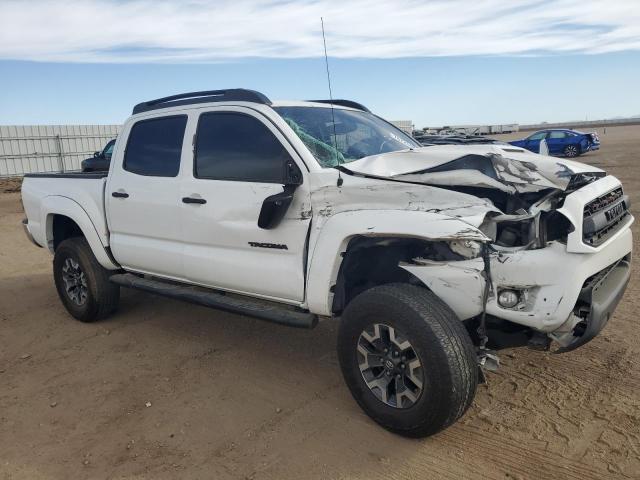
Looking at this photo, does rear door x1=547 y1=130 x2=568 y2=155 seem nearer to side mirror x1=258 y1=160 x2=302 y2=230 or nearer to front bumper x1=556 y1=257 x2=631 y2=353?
front bumper x1=556 y1=257 x2=631 y2=353

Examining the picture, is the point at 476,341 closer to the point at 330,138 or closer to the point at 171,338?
the point at 330,138

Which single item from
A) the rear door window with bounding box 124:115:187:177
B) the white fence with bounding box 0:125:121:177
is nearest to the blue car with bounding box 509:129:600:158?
the white fence with bounding box 0:125:121:177

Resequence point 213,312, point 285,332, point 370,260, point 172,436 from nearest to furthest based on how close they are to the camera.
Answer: point 172,436 < point 370,260 < point 285,332 < point 213,312

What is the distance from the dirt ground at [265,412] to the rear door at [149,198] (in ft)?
2.74

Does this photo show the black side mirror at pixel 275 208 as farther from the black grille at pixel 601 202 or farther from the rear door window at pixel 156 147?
the black grille at pixel 601 202

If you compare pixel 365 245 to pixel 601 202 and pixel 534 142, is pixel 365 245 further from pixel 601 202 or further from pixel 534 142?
pixel 534 142

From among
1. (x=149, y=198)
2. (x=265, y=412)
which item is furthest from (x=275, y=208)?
(x=149, y=198)

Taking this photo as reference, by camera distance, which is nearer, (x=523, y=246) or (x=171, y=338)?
(x=523, y=246)

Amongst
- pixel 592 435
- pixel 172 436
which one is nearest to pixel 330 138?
pixel 172 436

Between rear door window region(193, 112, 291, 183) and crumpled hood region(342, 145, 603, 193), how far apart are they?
55 centimetres

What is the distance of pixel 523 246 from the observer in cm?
303

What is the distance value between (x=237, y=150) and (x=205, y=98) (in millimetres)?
682

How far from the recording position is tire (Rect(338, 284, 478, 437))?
A: 2.96 m

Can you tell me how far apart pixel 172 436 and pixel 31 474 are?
2.57 feet
